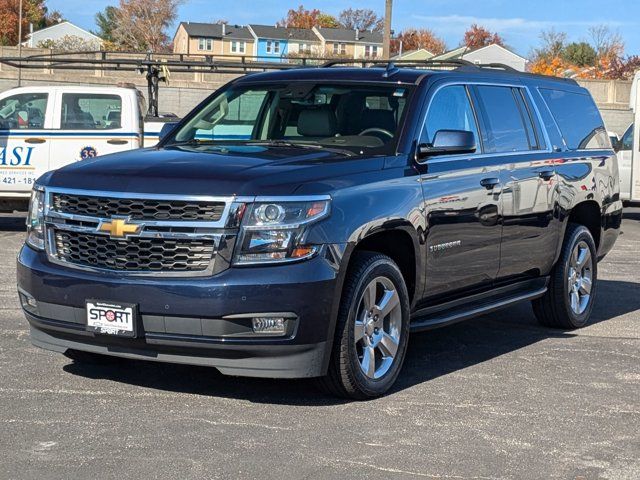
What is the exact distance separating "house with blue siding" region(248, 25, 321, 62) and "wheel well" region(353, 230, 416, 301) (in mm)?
113084

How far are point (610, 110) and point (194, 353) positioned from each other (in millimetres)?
37283

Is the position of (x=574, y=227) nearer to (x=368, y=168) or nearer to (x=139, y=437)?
(x=368, y=168)

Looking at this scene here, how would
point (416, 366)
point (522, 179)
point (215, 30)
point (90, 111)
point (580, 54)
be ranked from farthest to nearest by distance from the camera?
1. point (215, 30)
2. point (580, 54)
3. point (90, 111)
4. point (522, 179)
5. point (416, 366)

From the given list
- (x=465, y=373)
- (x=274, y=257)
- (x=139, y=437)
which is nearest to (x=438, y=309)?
(x=465, y=373)

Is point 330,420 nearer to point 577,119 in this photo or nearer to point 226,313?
point 226,313

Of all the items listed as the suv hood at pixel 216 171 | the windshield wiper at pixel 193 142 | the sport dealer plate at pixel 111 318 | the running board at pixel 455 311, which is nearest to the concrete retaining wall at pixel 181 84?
the windshield wiper at pixel 193 142

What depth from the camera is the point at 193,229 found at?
226 inches

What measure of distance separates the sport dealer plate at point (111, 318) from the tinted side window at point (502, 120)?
2997mm

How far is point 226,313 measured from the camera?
5629 mm

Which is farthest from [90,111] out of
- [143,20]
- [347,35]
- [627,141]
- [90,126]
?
[347,35]

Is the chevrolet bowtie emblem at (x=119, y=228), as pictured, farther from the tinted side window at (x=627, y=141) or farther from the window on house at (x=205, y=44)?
the window on house at (x=205, y=44)

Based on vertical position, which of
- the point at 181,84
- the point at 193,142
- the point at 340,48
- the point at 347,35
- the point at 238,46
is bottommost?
the point at 193,142

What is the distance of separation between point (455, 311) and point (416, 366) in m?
0.45

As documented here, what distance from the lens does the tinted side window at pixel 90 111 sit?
15.6 meters
